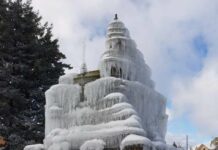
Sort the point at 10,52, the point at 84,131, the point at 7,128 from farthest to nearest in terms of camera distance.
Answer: the point at 10,52
the point at 7,128
the point at 84,131

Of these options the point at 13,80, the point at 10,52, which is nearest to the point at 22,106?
the point at 13,80

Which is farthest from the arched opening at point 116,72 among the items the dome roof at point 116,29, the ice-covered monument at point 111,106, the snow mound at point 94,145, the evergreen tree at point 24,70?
the evergreen tree at point 24,70

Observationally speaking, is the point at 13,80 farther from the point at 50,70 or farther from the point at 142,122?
the point at 142,122

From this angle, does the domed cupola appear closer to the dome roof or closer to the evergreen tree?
the dome roof

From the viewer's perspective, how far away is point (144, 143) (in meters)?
12.7

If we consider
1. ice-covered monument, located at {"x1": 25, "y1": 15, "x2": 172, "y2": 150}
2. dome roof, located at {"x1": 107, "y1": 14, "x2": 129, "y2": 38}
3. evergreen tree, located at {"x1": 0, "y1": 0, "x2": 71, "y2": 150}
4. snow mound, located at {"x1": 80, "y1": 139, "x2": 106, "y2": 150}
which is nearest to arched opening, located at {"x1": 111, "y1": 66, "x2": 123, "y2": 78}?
ice-covered monument, located at {"x1": 25, "y1": 15, "x2": 172, "y2": 150}

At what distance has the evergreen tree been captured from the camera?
20.4 m

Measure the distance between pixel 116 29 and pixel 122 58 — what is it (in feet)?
3.65

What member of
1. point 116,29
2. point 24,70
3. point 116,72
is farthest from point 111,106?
point 24,70

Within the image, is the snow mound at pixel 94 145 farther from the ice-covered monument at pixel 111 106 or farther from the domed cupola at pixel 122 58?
the domed cupola at pixel 122 58

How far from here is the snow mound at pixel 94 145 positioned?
13273 mm

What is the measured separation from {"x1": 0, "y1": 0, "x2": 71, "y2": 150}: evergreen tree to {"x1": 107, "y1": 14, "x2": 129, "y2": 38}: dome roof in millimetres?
6415

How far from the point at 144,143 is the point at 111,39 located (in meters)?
3.99

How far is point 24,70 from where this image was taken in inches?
851
